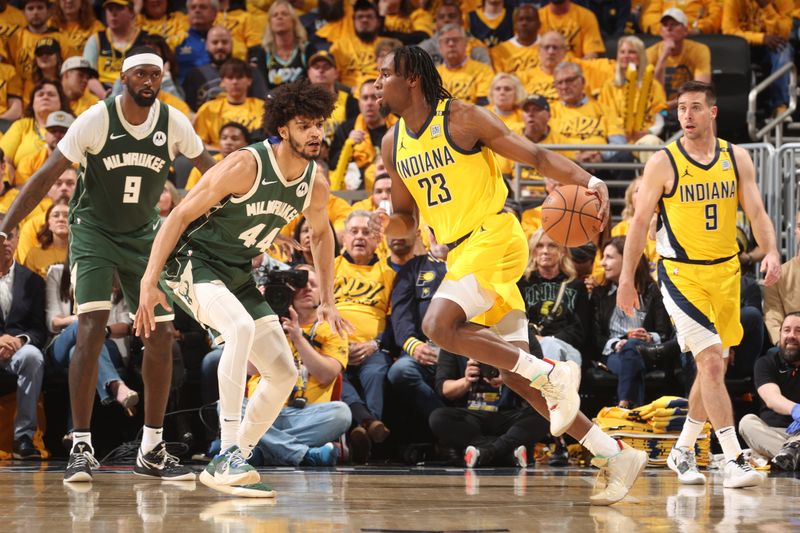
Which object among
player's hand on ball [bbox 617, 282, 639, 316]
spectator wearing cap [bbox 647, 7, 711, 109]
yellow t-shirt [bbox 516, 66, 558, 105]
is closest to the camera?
player's hand on ball [bbox 617, 282, 639, 316]

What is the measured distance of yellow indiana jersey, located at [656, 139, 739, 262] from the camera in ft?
21.1

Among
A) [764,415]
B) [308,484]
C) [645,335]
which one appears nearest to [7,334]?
[308,484]

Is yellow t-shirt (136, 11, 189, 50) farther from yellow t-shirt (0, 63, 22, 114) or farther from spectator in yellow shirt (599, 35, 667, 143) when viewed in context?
spectator in yellow shirt (599, 35, 667, 143)

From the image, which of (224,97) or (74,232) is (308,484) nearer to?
(74,232)

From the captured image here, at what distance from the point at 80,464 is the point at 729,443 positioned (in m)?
3.47

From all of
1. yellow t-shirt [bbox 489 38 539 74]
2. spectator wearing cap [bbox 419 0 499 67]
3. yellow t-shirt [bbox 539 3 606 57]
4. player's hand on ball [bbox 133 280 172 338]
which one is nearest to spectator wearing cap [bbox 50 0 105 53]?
spectator wearing cap [bbox 419 0 499 67]

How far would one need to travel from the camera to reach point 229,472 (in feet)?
16.3

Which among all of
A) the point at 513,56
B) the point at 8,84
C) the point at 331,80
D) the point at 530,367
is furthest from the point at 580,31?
the point at 530,367

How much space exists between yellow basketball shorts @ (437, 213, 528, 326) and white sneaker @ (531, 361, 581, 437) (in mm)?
439

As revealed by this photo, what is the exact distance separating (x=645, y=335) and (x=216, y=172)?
395 centimetres

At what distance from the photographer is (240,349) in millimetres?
5051

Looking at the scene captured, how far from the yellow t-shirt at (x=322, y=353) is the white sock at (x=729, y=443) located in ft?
8.59

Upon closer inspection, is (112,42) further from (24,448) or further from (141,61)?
(141,61)

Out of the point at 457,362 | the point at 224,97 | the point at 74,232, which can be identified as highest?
the point at 224,97
